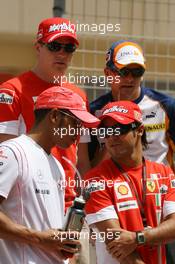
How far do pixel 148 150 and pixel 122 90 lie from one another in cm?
42

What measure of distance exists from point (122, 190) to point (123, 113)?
0.47 m

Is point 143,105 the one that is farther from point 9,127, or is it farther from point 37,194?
point 37,194

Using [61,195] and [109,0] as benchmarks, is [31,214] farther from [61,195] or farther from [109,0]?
[109,0]

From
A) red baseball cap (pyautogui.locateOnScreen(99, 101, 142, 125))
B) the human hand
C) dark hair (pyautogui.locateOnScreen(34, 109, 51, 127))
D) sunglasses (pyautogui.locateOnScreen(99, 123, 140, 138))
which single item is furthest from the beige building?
dark hair (pyautogui.locateOnScreen(34, 109, 51, 127))

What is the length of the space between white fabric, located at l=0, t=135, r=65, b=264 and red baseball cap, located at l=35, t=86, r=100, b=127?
24 centimetres

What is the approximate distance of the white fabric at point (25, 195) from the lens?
11.9ft

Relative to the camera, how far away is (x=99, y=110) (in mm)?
5215

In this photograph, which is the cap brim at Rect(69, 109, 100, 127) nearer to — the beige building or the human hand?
the human hand

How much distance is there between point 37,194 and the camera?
3.70 metres

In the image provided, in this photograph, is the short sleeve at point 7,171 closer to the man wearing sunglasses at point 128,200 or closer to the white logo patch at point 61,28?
the man wearing sunglasses at point 128,200

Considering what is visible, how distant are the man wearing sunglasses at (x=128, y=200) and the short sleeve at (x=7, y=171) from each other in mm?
790

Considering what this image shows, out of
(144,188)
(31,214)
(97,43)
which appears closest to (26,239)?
(31,214)

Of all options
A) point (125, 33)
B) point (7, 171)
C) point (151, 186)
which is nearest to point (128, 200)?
point (151, 186)

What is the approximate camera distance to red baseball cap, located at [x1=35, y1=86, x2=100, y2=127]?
3877 mm
